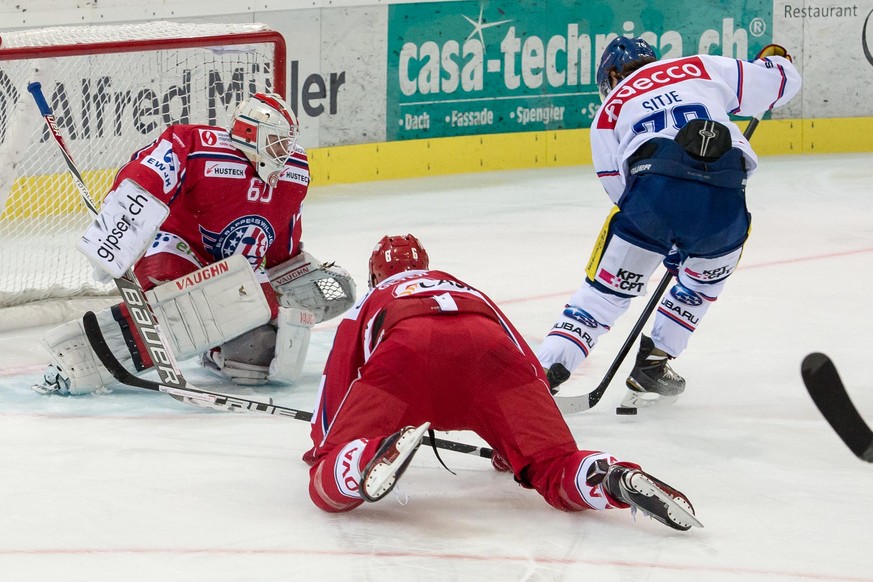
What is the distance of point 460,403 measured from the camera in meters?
2.81

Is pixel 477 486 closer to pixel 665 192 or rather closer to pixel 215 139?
pixel 665 192

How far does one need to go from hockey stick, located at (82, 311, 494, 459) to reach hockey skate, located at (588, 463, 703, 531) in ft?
1.80

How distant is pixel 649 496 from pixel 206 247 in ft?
6.31

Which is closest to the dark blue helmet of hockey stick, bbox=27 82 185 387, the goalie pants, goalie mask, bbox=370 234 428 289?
goalie mask, bbox=370 234 428 289

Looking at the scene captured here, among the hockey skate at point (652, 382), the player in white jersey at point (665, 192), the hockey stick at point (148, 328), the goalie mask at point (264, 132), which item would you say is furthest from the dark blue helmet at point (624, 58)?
the hockey stick at point (148, 328)

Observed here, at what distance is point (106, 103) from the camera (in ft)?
17.5

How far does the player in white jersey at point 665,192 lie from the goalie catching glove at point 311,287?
880mm

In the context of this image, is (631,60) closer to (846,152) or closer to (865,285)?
(865,285)

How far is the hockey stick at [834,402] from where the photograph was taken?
6.52ft

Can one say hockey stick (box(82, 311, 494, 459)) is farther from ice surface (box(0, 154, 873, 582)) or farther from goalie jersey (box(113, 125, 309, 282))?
goalie jersey (box(113, 125, 309, 282))

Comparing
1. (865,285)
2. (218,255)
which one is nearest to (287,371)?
(218,255)

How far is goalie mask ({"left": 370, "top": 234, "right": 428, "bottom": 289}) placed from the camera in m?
3.09

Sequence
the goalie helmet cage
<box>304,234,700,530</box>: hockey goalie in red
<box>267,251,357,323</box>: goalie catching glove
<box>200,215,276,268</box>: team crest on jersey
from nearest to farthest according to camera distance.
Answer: <box>304,234,700,530</box>: hockey goalie in red
<box>200,215,276,268</box>: team crest on jersey
<box>267,251,357,323</box>: goalie catching glove
the goalie helmet cage

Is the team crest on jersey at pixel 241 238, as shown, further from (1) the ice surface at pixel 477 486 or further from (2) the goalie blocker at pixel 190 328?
(1) the ice surface at pixel 477 486
